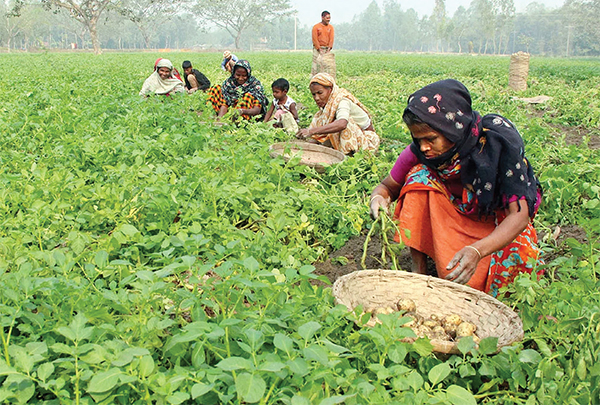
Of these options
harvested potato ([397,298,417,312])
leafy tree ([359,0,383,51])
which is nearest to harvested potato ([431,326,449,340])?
harvested potato ([397,298,417,312])

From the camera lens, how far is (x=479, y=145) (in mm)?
2684

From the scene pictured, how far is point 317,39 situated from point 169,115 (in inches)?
304

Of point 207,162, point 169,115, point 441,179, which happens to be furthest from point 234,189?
point 169,115

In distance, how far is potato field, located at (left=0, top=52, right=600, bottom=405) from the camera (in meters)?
1.60

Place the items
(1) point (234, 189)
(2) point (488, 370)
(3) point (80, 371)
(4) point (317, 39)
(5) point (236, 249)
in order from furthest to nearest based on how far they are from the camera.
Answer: (4) point (317, 39) → (1) point (234, 189) → (5) point (236, 249) → (2) point (488, 370) → (3) point (80, 371)

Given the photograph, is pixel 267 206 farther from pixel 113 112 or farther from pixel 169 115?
pixel 113 112

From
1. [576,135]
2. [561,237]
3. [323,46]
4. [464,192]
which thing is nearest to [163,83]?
[323,46]

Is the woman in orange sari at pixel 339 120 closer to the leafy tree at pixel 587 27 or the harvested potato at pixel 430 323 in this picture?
the harvested potato at pixel 430 323

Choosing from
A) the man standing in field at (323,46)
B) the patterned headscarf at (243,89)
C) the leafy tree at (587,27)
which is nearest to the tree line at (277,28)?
the leafy tree at (587,27)

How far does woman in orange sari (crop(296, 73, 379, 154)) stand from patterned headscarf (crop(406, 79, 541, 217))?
2.48m

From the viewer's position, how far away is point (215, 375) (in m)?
1.60

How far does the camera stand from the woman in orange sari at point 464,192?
8.34 feet

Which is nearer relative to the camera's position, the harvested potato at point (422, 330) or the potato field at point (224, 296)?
the potato field at point (224, 296)

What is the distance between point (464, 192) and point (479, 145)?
0.93ft
